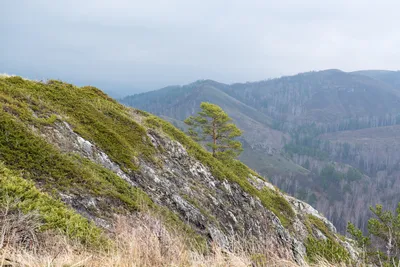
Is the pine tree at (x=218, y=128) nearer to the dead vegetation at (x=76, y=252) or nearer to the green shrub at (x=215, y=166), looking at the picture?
the green shrub at (x=215, y=166)

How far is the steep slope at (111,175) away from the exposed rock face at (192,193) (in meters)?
0.07

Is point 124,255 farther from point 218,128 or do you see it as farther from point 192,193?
point 218,128

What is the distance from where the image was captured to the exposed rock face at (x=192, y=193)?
1199 cm

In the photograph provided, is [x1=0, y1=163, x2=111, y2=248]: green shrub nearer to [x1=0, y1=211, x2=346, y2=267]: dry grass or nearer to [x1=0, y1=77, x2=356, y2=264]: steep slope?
[x1=0, y1=77, x2=356, y2=264]: steep slope

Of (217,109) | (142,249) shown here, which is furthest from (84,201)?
(217,109)

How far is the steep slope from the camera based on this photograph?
311 inches

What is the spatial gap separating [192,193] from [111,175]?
574 centimetres

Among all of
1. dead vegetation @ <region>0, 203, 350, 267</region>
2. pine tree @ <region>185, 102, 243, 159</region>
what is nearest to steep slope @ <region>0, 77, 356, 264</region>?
dead vegetation @ <region>0, 203, 350, 267</region>

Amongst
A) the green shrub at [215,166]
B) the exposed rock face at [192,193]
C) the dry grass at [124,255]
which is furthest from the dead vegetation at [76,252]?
the green shrub at [215,166]

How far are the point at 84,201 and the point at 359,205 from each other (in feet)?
674

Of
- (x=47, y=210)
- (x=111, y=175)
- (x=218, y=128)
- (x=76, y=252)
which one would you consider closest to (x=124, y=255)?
(x=76, y=252)

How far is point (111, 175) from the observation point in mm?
11281

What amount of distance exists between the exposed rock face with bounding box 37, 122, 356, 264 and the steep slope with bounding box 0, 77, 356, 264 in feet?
0.22

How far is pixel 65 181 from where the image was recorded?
8852 millimetres
